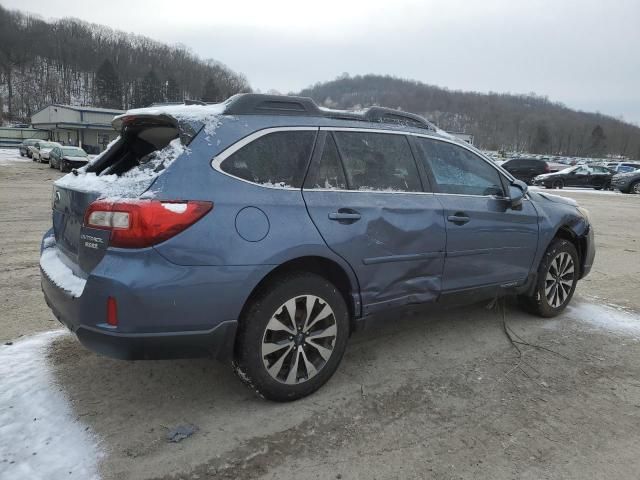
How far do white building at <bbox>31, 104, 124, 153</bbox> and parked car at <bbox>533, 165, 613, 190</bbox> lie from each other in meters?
48.5

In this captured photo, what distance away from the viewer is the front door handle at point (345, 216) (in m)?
3.08

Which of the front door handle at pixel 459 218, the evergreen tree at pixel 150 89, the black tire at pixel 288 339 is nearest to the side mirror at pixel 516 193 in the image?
the front door handle at pixel 459 218

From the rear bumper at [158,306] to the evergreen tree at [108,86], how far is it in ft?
375

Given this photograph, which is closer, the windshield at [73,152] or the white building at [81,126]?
the windshield at [73,152]

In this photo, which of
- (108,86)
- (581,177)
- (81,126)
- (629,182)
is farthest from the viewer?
(108,86)

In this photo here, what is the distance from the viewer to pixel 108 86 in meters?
106

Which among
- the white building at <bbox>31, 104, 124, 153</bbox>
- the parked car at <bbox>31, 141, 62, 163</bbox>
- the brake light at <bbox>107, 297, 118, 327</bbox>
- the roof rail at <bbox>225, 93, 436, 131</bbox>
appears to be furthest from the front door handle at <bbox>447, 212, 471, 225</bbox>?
the white building at <bbox>31, 104, 124, 153</bbox>

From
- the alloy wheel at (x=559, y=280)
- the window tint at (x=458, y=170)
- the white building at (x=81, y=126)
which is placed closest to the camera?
the window tint at (x=458, y=170)

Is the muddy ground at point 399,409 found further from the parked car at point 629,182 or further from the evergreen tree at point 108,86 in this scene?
the evergreen tree at point 108,86

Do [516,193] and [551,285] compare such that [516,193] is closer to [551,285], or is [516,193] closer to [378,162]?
[551,285]

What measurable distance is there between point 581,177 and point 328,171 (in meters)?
29.2

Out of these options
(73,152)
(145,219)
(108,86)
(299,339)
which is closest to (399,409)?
(299,339)

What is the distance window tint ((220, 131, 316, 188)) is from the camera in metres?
2.84

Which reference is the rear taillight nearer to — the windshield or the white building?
the windshield
